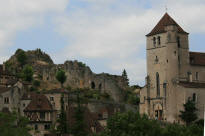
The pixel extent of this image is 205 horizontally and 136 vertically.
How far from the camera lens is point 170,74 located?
344 ft

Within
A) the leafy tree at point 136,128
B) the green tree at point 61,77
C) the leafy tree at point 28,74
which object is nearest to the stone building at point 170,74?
the green tree at point 61,77

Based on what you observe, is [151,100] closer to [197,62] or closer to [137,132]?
[197,62]

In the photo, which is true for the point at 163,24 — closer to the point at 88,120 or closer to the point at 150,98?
the point at 150,98

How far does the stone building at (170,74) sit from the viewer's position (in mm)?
102375

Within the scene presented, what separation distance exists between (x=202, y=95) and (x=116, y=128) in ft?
115

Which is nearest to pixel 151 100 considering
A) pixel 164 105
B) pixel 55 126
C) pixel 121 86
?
pixel 164 105

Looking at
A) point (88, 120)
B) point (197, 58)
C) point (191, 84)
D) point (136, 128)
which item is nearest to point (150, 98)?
point (191, 84)

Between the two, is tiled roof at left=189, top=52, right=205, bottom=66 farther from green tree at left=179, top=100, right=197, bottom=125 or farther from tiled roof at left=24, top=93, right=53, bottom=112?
tiled roof at left=24, top=93, right=53, bottom=112

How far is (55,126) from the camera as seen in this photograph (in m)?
101

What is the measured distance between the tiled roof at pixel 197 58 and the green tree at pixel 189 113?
10.3 metres

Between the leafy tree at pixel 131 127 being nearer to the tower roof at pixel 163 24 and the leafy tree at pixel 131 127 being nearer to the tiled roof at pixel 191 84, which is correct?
the tiled roof at pixel 191 84

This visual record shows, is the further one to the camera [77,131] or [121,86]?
[121,86]

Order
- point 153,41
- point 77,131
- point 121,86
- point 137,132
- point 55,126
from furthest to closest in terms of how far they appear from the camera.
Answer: point 121,86 < point 153,41 < point 55,126 < point 77,131 < point 137,132

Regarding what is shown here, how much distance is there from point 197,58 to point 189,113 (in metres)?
13.4
